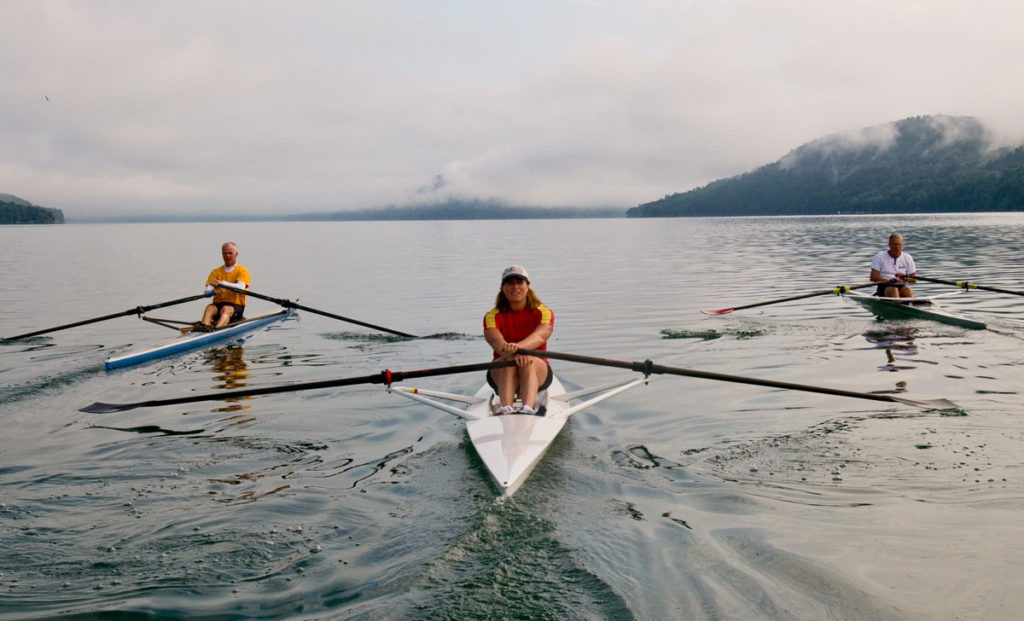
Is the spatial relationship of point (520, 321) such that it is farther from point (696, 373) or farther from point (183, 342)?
point (183, 342)

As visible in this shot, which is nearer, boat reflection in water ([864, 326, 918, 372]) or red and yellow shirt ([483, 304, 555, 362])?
red and yellow shirt ([483, 304, 555, 362])

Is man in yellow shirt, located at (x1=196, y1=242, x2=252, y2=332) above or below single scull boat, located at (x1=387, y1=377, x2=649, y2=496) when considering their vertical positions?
above

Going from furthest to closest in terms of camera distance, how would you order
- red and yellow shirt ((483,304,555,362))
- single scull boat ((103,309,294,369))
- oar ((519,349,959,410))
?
single scull boat ((103,309,294,369)) → red and yellow shirt ((483,304,555,362)) → oar ((519,349,959,410))

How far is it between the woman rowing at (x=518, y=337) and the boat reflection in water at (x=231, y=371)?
13.3ft

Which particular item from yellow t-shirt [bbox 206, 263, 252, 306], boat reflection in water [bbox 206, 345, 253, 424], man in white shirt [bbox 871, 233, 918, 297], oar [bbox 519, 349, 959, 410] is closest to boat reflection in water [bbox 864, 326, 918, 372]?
man in white shirt [bbox 871, 233, 918, 297]

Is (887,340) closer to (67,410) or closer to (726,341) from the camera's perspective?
(726,341)

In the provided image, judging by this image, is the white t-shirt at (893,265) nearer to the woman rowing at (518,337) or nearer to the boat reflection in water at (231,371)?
the woman rowing at (518,337)

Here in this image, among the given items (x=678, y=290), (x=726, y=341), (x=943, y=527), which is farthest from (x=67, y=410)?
(x=678, y=290)

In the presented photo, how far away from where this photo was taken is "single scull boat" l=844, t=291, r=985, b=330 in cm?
1580

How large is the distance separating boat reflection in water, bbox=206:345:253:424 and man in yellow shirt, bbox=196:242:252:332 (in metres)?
0.87

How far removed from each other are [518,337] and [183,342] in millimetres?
9335

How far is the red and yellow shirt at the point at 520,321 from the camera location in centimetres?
914

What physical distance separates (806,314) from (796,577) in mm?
15742

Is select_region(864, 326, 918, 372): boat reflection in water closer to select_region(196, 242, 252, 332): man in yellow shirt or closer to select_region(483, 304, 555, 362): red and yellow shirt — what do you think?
select_region(483, 304, 555, 362): red and yellow shirt
